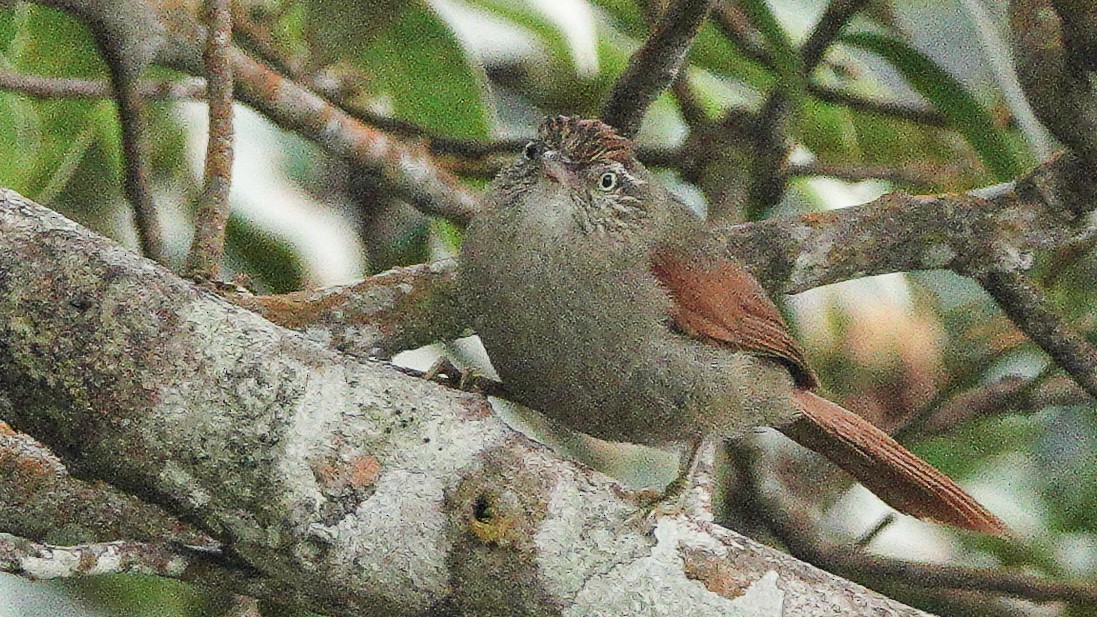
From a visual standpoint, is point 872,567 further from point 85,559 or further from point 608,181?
point 85,559

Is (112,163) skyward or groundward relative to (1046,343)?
skyward

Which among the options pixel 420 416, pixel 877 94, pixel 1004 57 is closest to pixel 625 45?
pixel 877 94

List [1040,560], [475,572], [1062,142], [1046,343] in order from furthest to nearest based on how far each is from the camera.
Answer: [1040,560], [1046,343], [1062,142], [475,572]

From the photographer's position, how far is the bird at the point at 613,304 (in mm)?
2430

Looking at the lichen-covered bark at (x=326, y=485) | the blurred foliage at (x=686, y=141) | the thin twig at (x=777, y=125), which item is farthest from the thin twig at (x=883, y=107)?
the lichen-covered bark at (x=326, y=485)

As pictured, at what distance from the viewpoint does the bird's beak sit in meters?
2.57

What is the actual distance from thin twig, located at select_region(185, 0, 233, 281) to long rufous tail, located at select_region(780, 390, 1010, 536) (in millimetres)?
1298

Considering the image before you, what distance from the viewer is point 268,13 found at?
12.1ft

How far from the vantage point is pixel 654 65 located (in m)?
2.72

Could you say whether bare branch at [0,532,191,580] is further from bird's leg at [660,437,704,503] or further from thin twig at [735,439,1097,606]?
thin twig at [735,439,1097,606]

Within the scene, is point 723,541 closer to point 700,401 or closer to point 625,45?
point 700,401

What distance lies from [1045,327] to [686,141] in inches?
46.1

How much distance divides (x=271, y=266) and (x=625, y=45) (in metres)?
1.24

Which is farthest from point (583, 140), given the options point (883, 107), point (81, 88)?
point (883, 107)
